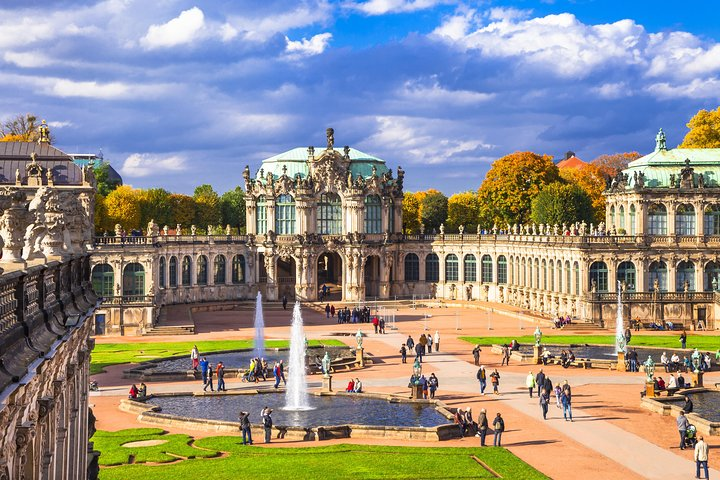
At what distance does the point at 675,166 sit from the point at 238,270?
152ft

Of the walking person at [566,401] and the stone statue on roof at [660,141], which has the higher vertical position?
the stone statue on roof at [660,141]

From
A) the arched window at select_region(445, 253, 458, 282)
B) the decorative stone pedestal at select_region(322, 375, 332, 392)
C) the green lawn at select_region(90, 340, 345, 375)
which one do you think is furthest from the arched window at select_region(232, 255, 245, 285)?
the decorative stone pedestal at select_region(322, 375, 332, 392)

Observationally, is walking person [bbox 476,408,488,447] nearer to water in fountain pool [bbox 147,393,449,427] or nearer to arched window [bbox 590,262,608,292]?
water in fountain pool [bbox 147,393,449,427]

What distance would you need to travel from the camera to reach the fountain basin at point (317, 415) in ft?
145

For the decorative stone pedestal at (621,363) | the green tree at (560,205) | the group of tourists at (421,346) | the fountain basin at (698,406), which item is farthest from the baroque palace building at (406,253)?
the fountain basin at (698,406)

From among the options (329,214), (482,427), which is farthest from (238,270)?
(482,427)

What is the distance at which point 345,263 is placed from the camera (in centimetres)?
11331

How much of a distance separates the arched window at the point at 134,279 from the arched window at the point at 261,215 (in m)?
23.3

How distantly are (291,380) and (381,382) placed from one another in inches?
233

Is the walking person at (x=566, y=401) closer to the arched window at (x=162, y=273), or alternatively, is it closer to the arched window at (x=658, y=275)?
the arched window at (x=658, y=275)

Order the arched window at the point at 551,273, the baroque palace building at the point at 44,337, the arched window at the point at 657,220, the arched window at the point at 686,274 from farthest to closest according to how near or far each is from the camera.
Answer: the arched window at the point at 551,273
the arched window at the point at 657,220
the arched window at the point at 686,274
the baroque palace building at the point at 44,337

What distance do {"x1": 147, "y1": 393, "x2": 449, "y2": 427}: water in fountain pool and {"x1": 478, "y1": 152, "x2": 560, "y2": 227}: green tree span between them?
281 feet

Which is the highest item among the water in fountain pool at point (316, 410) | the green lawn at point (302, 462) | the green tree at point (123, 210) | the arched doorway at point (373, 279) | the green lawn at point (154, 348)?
the green tree at point (123, 210)

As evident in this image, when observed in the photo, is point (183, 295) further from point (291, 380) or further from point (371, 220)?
point (291, 380)
